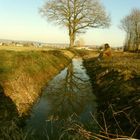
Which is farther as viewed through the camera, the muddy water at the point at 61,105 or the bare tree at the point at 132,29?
the bare tree at the point at 132,29

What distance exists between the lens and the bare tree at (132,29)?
90.8 meters

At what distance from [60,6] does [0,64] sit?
48817 millimetres

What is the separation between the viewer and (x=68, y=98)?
19.7m

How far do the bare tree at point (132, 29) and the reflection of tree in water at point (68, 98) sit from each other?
66.8 m

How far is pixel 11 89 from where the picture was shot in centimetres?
1672

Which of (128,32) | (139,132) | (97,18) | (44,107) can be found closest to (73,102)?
(44,107)

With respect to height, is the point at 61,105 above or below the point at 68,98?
above

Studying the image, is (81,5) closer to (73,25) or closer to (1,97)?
(73,25)

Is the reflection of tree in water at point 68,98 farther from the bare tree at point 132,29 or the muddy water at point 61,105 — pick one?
the bare tree at point 132,29

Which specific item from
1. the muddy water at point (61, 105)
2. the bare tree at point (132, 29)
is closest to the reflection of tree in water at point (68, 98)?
the muddy water at point (61, 105)

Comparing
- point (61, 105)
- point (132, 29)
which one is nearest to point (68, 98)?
point (61, 105)

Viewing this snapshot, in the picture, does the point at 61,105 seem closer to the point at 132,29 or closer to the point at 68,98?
the point at 68,98

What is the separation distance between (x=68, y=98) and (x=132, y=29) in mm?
75822

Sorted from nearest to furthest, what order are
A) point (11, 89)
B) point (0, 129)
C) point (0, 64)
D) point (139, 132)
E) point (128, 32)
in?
point (0, 129) < point (139, 132) < point (11, 89) < point (0, 64) < point (128, 32)
